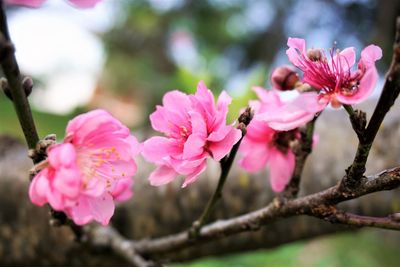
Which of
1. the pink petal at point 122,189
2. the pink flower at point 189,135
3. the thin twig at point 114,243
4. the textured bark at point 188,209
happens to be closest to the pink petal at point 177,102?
the pink flower at point 189,135

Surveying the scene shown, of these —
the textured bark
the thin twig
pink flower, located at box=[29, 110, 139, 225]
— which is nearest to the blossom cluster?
pink flower, located at box=[29, 110, 139, 225]

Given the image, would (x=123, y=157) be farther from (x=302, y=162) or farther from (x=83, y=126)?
(x=302, y=162)

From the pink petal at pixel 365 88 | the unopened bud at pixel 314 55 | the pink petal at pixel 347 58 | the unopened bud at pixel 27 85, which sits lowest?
the pink petal at pixel 365 88

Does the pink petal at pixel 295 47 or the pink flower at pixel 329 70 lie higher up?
the pink petal at pixel 295 47

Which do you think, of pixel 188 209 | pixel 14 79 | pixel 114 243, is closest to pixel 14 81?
pixel 14 79

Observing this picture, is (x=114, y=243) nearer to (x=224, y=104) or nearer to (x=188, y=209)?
(x=188, y=209)

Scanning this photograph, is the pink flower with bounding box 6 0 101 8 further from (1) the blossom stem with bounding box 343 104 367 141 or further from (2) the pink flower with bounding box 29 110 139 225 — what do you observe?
(1) the blossom stem with bounding box 343 104 367 141

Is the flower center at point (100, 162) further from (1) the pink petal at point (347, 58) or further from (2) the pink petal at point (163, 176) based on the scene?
(1) the pink petal at point (347, 58)

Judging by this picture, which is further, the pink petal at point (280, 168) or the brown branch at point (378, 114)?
the pink petal at point (280, 168)
